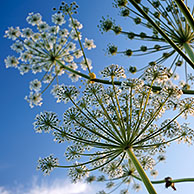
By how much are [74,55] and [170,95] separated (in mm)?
5205

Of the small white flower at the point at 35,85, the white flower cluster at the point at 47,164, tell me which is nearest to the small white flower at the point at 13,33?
the small white flower at the point at 35,85

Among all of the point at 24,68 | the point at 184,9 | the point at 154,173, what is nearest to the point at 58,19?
the point at 24,68

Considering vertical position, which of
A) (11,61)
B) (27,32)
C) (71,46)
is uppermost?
(27,32)

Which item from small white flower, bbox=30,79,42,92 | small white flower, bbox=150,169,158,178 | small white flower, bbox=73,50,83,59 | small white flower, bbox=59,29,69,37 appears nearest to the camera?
small white flower, bbox=30,79,42,92

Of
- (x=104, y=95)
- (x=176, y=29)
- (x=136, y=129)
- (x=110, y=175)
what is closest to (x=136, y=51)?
(x=176, y=29)

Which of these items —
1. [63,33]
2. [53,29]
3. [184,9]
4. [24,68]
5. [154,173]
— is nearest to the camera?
[184,9]

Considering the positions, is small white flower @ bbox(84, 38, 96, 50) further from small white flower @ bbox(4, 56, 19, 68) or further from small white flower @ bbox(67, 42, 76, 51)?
small white flower @ bbox(4, 56, 19, 68)

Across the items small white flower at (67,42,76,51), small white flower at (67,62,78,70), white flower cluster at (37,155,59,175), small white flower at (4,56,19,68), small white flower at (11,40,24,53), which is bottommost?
white flower cluster at (37,155,59,175)


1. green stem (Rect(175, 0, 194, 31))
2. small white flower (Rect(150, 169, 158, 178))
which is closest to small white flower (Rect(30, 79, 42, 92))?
small white flower (Rect(150, 169, 158, 178))

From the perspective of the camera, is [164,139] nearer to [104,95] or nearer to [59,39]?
[104,95]

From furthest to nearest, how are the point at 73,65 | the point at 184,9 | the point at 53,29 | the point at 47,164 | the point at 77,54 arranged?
the point at 73,65 < the point at 77,54 < the point at 53,29 < the point at 47,164 < the point at 184,9

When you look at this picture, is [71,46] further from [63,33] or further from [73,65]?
[73,65]

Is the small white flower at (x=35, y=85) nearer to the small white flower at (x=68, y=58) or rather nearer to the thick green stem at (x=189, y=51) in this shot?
the small white flower at (x=68, y=58)

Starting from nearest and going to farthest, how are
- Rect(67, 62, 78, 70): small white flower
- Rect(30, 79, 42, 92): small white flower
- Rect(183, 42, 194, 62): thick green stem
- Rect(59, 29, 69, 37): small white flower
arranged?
Rect(183, 42, 194, 62): thick green stem → Rect(30, 79, 42, 92): small white flower → Rect(59, 29, 69, 37): small white flower → Rect(67, 62, 78, 70): small white flower
